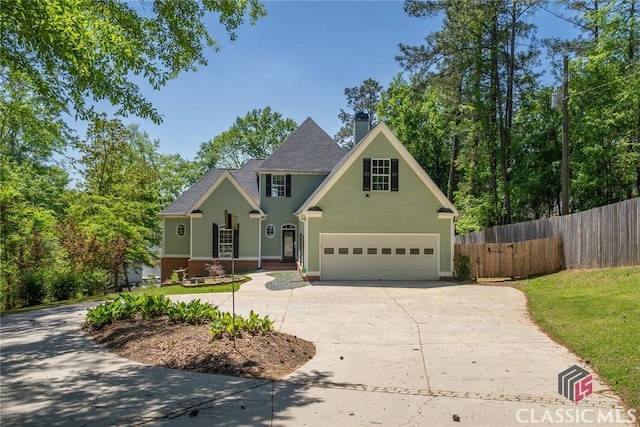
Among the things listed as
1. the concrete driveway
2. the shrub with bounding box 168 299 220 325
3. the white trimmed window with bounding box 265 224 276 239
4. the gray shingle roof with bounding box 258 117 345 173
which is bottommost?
the concrete driveway

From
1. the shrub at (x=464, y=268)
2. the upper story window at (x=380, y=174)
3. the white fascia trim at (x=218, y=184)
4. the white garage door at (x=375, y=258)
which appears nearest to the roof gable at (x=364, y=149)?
the upper story window at (x=380, y=174)

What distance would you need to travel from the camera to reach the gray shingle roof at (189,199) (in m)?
25.3

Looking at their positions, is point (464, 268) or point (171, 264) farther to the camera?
point (171, 264)

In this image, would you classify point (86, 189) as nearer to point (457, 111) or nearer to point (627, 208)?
point (457, 111)

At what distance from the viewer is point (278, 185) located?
25203 millimetres

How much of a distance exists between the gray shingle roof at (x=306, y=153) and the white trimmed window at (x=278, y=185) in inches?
21.7

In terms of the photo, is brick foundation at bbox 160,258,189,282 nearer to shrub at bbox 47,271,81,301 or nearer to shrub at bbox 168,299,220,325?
shrub at bbox 47,271,81,301

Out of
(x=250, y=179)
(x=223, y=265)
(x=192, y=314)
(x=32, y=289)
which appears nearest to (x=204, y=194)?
(x=223, y=265)

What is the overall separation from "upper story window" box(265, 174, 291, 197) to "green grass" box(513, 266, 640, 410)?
547 inches

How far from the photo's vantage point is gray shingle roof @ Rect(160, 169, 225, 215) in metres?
25.3

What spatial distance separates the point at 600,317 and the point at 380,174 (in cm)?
1124

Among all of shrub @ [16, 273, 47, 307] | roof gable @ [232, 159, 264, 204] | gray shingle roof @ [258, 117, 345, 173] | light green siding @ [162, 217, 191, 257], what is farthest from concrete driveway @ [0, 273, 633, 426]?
roof gable @ [232, 159, 264, 204]

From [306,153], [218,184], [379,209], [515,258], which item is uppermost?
[306,153]

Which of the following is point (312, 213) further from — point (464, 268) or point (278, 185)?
point (278, 185)
